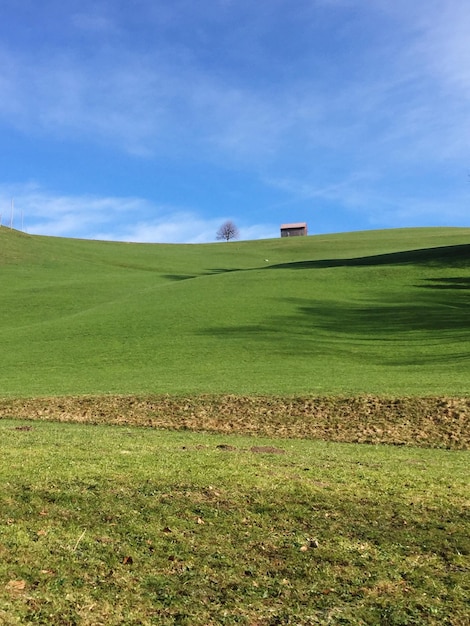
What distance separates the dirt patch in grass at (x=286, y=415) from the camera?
15.6m

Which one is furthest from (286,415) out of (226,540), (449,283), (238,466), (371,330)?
(449,283)

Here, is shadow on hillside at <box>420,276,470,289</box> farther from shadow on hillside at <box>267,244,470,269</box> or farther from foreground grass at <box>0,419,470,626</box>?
foreground grass at <box>0,419,470,626</box>

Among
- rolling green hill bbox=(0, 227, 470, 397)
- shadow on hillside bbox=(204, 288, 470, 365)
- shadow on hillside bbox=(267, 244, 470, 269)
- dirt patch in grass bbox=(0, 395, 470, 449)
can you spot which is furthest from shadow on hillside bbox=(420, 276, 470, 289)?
dirt patch in grass bbox=(0, 395, 470, 449)

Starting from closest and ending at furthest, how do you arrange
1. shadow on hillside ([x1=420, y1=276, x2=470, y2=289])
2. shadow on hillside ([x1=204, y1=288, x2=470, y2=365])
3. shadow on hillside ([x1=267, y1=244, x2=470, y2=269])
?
shadow on hillside ([x1=204, y1=288, x2=470, y2=365]), shadow on hillside ([x1=420, y1=276, x2=470, y2=289]), shadow on hillside ([x1=267, y1=244, x2=470, y2=269])

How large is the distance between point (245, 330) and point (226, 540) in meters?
26.9

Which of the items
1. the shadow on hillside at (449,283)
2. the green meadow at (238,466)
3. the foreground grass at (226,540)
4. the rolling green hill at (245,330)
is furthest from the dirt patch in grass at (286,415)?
the shadow on hillside at (449,283)

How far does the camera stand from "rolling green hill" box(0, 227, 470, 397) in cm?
2292

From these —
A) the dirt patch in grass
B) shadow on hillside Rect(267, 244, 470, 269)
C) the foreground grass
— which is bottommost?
the dirt patch in grass

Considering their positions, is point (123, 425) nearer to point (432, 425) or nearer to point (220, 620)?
point (432, 425)

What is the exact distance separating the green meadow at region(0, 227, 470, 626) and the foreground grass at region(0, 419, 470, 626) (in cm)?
3

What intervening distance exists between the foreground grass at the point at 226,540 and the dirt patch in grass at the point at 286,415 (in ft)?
15.5

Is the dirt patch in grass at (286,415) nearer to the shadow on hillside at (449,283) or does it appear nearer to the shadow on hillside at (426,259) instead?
the shadow on hillside at (449,283)

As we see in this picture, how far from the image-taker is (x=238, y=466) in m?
9.99

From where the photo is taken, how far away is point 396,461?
11.7 meters
